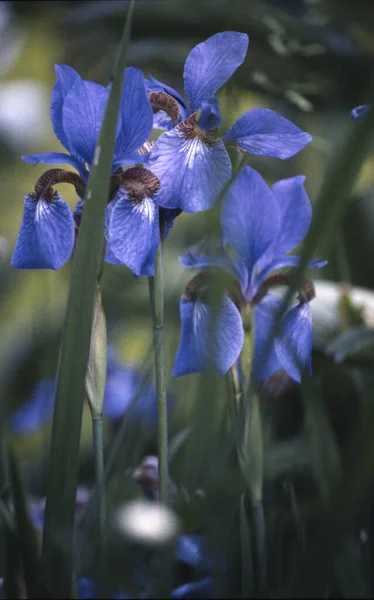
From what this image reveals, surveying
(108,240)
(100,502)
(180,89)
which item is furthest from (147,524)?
(180,89)

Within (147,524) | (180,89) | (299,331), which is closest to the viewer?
(147,524)

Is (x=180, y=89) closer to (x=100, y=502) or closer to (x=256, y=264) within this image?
(x=256, y=264)

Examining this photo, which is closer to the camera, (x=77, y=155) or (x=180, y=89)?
(x=77, y=155)

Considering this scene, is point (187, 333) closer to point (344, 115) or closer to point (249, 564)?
point (249, 564)

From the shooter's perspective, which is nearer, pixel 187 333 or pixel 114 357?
pixel 187 333

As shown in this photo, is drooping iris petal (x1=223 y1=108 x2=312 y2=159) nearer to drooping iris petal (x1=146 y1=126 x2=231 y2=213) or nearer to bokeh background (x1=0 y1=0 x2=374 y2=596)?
drooping iris petal (x1=146 y1=126 x2=231 y2=213)

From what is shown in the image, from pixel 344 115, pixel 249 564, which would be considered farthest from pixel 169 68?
pixel 249 564
